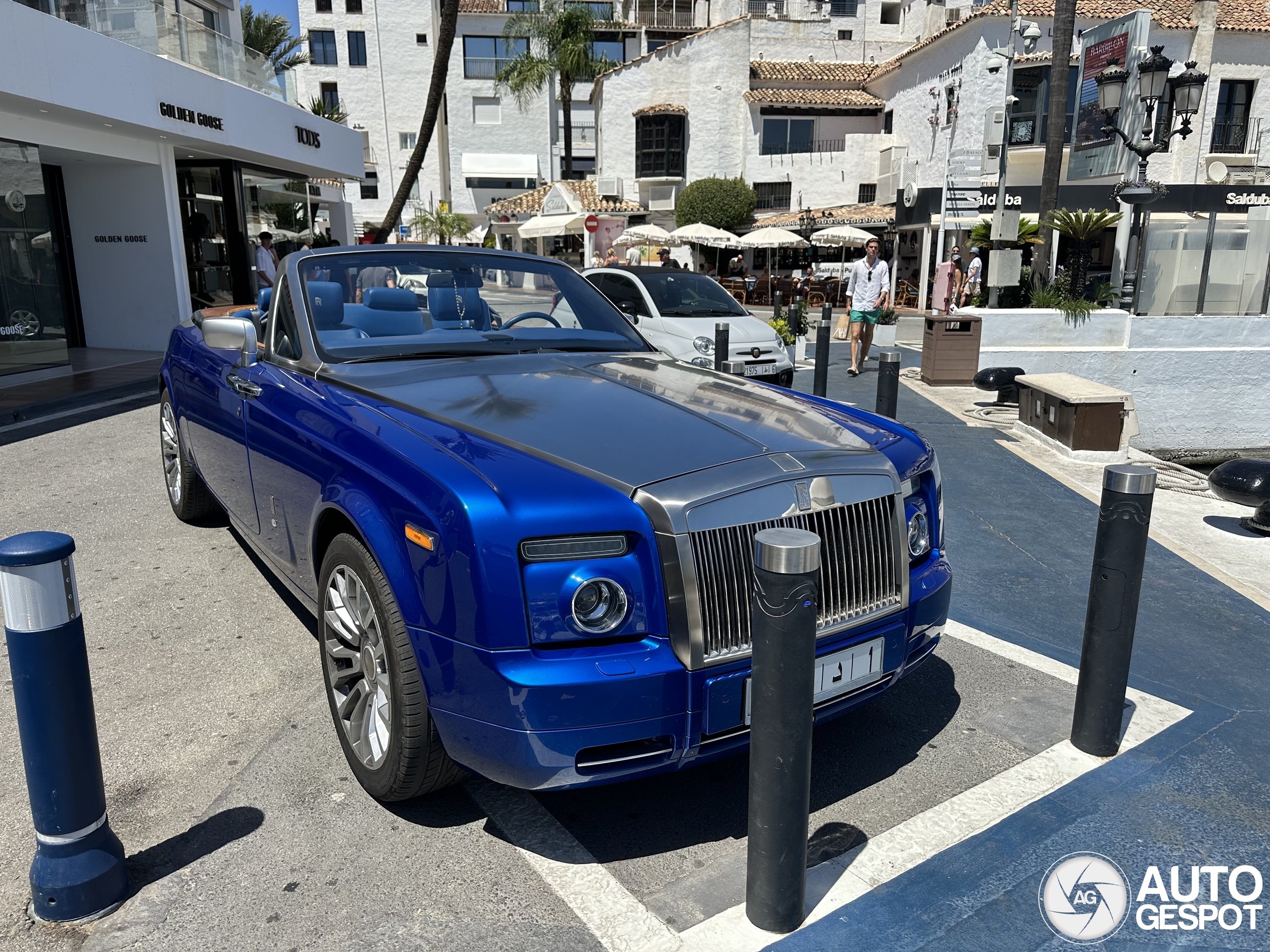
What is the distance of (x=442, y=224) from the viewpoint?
161 feet

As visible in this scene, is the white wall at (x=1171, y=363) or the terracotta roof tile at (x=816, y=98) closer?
the white wall at (x=1171, y=363)

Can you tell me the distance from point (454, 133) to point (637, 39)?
1132cm

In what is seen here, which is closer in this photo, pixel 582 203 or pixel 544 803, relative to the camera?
pixel 544 803

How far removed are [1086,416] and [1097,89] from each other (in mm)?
12190

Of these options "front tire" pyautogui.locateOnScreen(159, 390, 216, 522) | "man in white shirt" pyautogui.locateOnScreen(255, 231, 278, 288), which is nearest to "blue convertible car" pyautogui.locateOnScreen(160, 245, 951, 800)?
"front tire" pyautogui.locateOnScreen(159, 390, 216, 522)

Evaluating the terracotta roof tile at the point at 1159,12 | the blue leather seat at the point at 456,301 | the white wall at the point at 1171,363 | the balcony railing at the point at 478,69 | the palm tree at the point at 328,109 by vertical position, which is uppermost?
the balcony railing at the point at 478,69

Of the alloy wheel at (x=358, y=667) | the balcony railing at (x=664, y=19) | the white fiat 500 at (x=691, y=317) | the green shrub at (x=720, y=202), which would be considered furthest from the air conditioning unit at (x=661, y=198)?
the alloy wheel at (x=358, y=667)

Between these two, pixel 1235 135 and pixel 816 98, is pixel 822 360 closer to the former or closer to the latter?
pixel 1235 135

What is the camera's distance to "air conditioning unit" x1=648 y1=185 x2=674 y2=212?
4141 centimetres

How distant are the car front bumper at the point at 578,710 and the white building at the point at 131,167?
12668mm

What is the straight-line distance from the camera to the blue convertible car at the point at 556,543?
2400 millimetres

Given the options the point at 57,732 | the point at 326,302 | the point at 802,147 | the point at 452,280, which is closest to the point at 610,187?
the point at 802,147

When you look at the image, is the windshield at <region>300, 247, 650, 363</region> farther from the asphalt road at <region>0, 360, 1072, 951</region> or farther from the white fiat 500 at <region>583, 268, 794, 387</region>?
the white fiat 500 at <region>583, 268, 794, 387</region>

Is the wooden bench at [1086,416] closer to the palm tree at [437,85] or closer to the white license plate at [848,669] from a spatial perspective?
the white license plate at [848,669]
